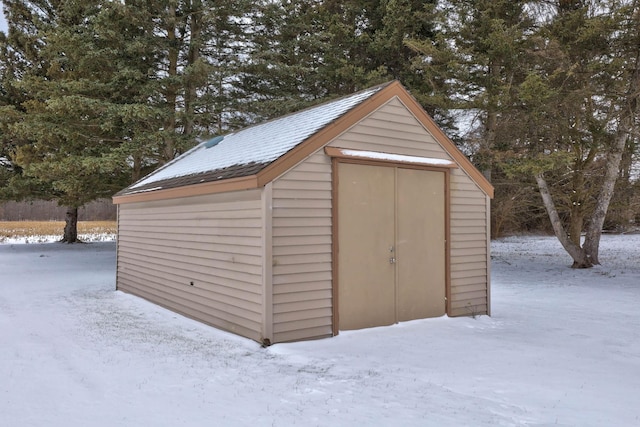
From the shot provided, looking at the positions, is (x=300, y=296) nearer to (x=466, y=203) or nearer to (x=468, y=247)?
(x=468, y=247)

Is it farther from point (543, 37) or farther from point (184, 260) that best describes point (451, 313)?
point (543, 37)

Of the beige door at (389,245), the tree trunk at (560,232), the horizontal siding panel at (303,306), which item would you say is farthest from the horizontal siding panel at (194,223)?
the tree trunk at (560,232)

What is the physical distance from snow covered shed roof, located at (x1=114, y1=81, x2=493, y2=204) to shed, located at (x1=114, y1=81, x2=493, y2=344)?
0.08 ft

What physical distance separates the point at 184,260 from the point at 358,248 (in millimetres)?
2961

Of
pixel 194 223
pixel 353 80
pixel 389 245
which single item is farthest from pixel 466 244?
pixel 353 80

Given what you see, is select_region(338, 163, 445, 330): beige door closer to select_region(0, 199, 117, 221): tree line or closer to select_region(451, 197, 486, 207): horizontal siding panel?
select_region(451, 197, 486, 207): horizontal siding panel

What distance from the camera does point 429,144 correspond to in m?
7.16

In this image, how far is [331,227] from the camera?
607cm

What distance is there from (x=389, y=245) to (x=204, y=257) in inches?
106

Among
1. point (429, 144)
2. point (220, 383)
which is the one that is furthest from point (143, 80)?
point (220, 383)

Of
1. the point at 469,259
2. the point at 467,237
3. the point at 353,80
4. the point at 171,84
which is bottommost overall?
the point at 469,259

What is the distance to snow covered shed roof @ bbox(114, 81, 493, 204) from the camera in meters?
5.82

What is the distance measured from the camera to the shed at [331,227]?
5723 mm

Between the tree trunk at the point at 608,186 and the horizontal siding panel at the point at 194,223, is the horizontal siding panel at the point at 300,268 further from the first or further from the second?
the tree trunk at the point at 608,186
